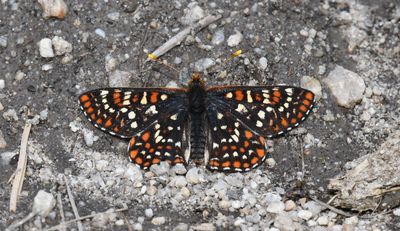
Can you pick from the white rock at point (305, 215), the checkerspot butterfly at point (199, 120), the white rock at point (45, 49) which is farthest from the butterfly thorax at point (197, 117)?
the white rock at point (45, 49)

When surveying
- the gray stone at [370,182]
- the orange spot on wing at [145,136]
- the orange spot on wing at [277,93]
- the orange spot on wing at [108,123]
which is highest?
the orange spot on wing at [277,93]

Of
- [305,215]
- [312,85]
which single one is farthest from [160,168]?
[312,85]

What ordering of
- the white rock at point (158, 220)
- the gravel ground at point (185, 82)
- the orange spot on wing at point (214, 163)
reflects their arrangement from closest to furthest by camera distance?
the white rock at point (158, 220) < the gravel ground at point (185, 82) < the orange spot on wing at point (214, 163)

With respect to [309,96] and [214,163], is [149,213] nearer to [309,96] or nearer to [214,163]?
[214,163]

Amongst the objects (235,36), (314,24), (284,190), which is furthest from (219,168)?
(314,24)

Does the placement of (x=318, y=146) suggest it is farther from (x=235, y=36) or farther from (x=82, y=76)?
(x=82, y=76)

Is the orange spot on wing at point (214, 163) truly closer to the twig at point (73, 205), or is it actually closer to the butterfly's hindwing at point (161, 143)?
the butterfly's hindwing at point (161, 143)
